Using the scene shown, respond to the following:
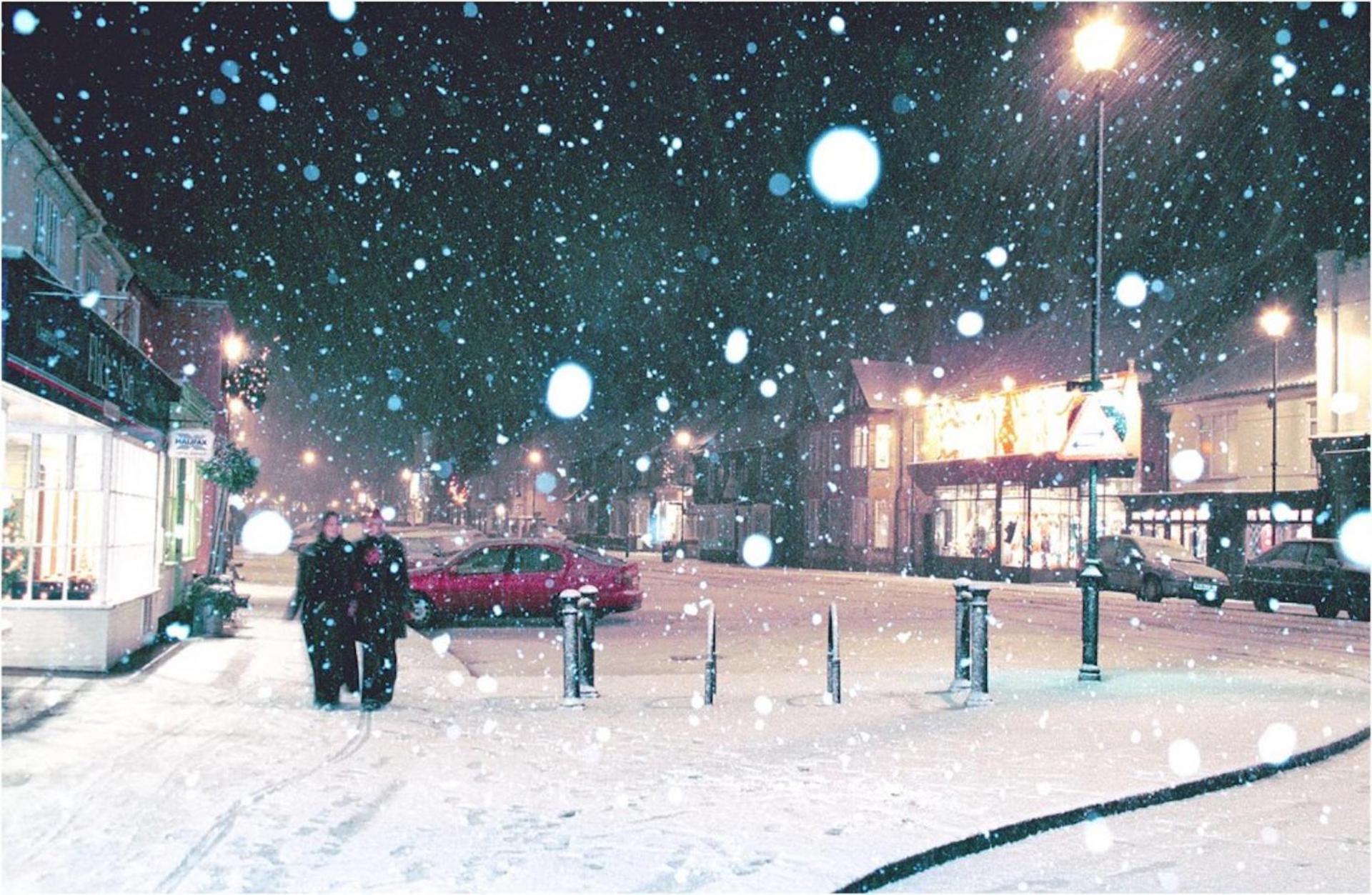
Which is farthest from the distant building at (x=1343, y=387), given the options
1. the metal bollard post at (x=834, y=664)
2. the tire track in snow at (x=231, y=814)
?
the tire track in snow at (x=231, y=814)

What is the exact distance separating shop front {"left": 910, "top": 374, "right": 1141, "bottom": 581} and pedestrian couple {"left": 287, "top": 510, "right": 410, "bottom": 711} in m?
31.4

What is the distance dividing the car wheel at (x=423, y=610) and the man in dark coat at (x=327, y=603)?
9208 millimetres

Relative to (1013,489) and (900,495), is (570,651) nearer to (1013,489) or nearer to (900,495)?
(1013,489)

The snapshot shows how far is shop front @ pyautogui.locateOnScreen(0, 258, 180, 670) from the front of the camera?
11.7 meters

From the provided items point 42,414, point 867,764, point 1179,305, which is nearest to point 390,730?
point 867,764

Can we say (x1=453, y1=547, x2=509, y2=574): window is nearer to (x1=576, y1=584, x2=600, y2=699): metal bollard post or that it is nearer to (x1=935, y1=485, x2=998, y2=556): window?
(x1=576, y1=584, x2=600, y2=699): metal bollard post

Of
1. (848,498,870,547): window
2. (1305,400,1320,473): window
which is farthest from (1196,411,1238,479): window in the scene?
(848,498,870,547): window

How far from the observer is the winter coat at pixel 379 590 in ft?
34.2

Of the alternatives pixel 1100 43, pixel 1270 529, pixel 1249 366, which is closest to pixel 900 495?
pixel 1249 366

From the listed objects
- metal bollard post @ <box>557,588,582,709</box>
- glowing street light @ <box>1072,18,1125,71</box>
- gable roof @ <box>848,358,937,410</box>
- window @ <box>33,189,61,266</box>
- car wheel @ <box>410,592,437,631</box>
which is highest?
gable roof @ <box>848,358,937,410</box>

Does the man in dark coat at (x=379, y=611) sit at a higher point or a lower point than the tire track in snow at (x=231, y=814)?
higher

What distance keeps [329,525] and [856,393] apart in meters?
45.6

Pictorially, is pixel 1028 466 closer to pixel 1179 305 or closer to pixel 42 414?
pixel 1179 305

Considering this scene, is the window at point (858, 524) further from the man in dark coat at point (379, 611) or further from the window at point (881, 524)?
the man in dark coat at point (379, 611)
